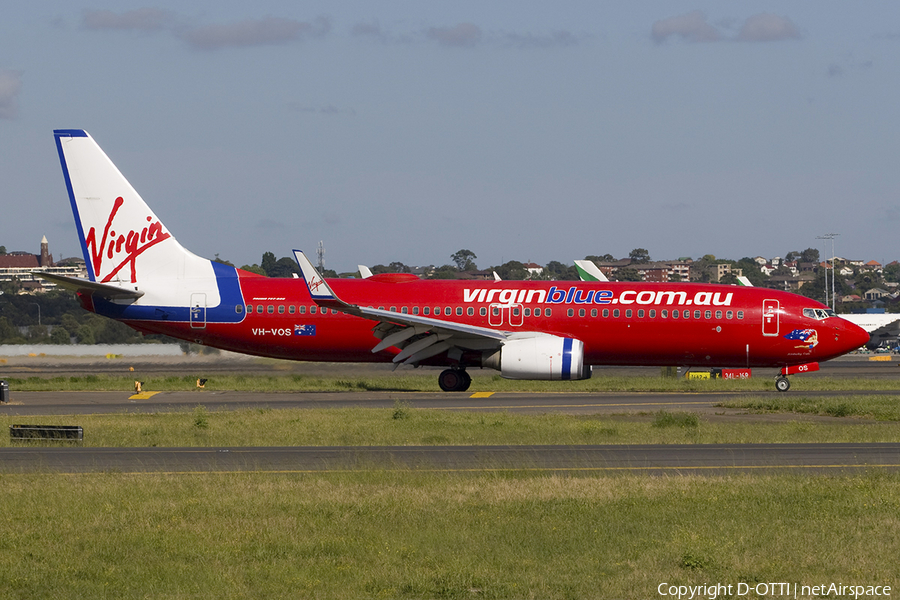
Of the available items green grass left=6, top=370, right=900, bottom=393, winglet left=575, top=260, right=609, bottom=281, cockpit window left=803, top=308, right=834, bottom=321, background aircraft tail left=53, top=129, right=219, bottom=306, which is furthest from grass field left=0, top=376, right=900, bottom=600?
winglet left=575, top=260, right=609, bottom=281

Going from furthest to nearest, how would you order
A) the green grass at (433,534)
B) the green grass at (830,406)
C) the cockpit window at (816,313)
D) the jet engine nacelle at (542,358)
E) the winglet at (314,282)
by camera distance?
the cockpit window at (816,313) < the jet engine nacelle at (542,358) < the winglet at (314,282) < the green grass at (830,406) < the green grass at (433,534)

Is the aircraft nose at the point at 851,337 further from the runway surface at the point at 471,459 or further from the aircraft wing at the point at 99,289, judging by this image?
the aircraft wing at the point at 99,289

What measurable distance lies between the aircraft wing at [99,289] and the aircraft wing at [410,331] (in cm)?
845

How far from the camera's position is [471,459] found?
2078cm

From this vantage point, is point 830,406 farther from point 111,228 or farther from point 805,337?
point 111,228

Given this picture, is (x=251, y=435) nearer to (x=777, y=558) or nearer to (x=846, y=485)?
(x=846, y=485)

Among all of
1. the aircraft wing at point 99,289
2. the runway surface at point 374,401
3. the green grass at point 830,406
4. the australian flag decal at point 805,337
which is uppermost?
the aircraft wing at point 99,289

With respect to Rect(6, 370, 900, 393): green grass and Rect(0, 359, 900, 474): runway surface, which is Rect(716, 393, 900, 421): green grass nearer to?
Rect(6, 370, 900, 393): green grass

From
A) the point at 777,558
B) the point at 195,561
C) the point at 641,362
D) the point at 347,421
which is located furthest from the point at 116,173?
the point at 777,558

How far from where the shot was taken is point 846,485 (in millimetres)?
16719

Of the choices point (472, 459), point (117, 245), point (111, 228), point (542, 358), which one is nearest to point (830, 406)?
point (542, 358)

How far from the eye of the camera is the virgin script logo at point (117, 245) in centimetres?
4094

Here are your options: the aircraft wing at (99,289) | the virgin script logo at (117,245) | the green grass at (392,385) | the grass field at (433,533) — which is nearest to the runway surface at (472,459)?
the grass field at (433,533)

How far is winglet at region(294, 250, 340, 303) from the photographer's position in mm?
35969
